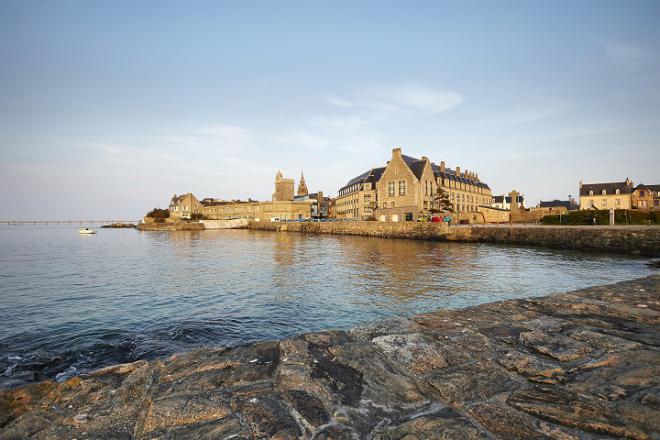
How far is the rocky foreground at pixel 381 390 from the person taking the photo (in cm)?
266

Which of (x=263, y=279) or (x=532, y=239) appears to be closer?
(x=263, y=279)

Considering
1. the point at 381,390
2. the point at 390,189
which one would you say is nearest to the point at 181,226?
the point at 390,189

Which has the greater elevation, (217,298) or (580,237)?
(580,237)

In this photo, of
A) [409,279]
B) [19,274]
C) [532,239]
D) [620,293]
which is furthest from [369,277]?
[532,239]

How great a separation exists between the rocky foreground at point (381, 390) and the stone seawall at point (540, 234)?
29.9 meters

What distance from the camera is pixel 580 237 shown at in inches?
1236

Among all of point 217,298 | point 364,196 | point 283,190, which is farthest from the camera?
point 283,190

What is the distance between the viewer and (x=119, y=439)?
2652 millimetres

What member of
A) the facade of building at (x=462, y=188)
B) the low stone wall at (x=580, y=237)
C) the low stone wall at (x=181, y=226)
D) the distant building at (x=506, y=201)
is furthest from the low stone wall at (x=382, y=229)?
the distant building at (x=506, y=201)

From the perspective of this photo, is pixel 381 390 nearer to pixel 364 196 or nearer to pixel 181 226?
pixel 364 196

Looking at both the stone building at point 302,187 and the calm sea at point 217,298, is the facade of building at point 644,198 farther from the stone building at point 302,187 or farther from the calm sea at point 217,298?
the stone building at point 302,187

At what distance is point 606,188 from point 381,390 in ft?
314

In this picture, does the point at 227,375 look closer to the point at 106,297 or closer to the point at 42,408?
the point at 42,408

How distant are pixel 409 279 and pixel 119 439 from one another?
1508 centimetres
